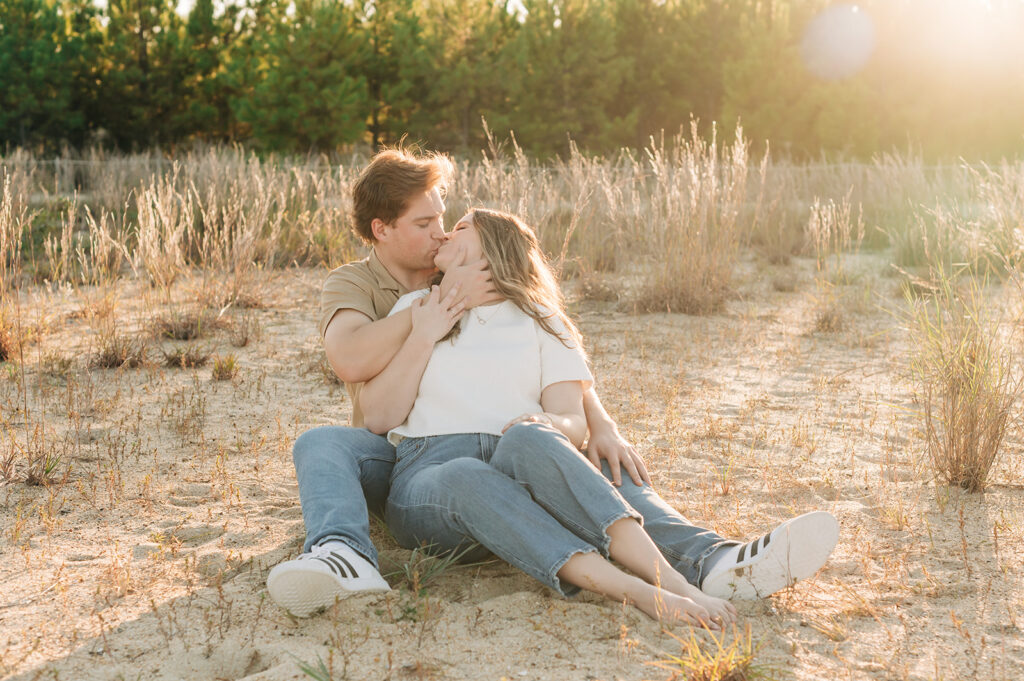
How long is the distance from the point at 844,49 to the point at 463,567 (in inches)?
911

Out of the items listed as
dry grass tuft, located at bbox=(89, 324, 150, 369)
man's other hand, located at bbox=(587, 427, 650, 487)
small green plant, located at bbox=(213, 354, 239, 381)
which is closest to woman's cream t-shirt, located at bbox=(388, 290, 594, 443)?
man's other hand, located at bbox=(587, 427, 650, 487)

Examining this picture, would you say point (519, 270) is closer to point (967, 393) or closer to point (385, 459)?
point (385, 459)

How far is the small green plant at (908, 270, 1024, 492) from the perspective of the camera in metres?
3.46

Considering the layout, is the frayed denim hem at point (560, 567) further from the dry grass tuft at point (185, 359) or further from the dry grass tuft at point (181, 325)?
the dry grass tuft at point (181, 325)

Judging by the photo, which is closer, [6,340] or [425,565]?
[425,565]

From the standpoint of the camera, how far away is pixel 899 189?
1121cm

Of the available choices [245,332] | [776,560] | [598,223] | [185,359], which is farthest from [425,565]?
[598,223]

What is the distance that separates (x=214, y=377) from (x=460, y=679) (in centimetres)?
351

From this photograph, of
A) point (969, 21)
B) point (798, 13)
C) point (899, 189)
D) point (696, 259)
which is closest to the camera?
point (696, 259)

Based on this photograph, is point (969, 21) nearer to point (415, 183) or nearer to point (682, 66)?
point (682, 66)

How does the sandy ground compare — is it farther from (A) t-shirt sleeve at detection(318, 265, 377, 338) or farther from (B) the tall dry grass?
(B) the tall dry grass

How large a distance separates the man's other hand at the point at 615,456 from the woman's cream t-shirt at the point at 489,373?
207mm

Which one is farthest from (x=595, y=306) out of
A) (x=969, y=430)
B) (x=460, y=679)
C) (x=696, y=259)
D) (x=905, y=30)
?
(x=905, y=30)

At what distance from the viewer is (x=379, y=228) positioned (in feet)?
11.1
